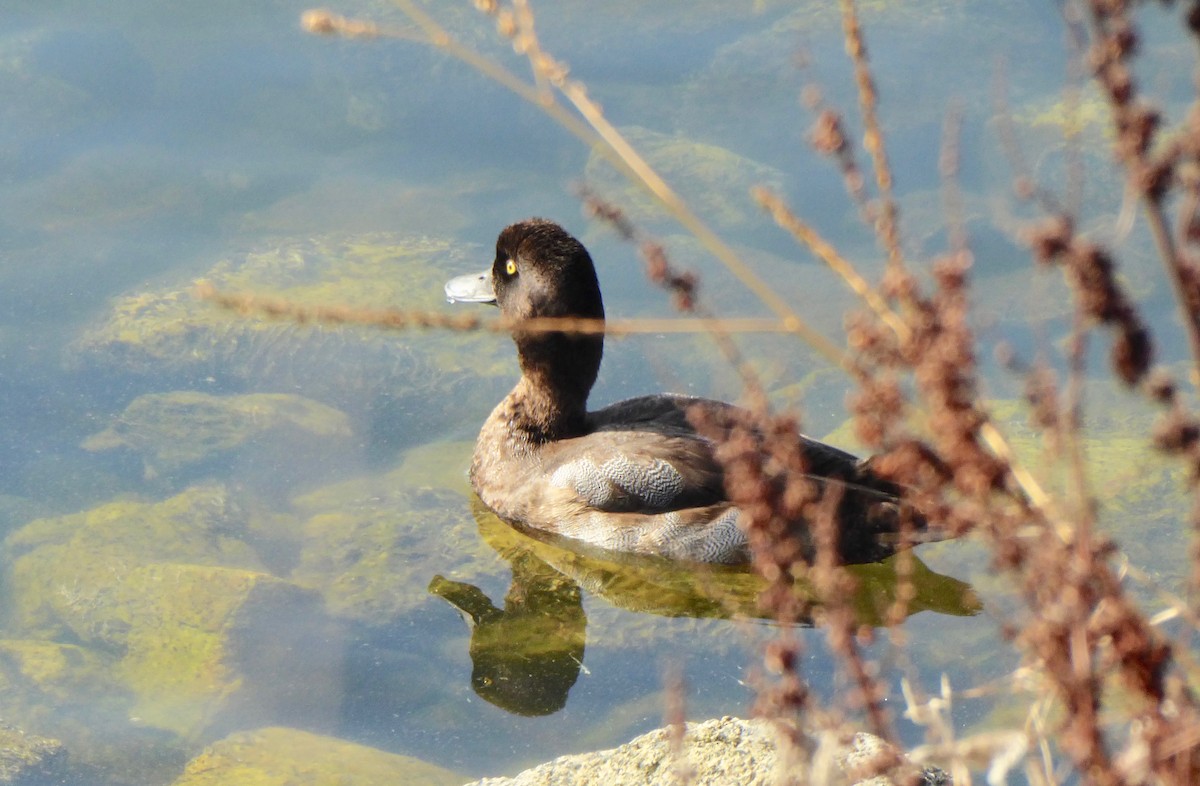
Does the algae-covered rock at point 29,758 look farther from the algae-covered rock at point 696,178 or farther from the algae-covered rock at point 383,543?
the algae-covered rock at point 696,178

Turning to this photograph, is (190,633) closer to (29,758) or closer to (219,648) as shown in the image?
(219,648)

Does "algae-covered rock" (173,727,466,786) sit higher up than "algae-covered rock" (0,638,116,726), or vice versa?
"algae-covered rock" (173,727,466,786)

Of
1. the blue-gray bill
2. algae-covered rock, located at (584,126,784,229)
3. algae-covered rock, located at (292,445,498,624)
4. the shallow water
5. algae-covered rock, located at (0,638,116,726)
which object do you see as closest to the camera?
algae-covered rock, located at (0,638,116,726)

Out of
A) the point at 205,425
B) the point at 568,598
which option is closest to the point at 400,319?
the point at 568,598

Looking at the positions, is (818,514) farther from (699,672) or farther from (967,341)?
(699,672)

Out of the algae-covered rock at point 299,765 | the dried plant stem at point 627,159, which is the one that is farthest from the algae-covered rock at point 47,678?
the dried plant stem at point 627,159

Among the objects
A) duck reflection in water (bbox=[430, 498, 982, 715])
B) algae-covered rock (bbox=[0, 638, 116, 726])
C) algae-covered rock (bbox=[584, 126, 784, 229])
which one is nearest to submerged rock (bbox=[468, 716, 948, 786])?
duck reflection in water (bbox=[430, 498, 982, 715])

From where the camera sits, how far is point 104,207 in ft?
31.9

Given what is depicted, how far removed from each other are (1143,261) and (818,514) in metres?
8.73

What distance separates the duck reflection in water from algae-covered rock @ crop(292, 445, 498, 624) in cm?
15

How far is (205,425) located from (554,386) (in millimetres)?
2037

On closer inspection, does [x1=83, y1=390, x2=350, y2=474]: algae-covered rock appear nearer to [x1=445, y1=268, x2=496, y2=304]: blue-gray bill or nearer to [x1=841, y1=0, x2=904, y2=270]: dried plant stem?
[x1=445, y1=268, x2=496, y2=304]: blue-gray bill

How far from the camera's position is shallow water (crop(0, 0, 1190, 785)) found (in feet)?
20.5

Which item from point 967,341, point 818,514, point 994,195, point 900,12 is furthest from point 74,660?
point 900,12
